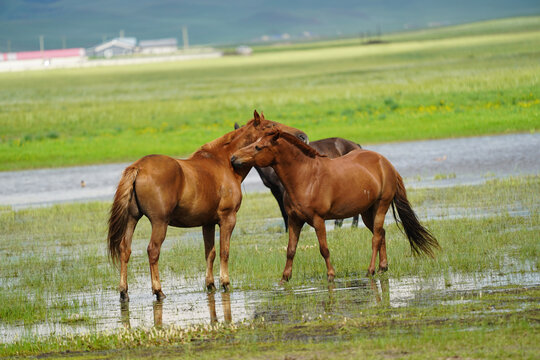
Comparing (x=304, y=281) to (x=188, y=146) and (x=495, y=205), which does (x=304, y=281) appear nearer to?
(x=495, y=205)

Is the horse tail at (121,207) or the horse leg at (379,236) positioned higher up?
the horse tail at (121,207)

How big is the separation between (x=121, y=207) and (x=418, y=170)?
47.5 feet

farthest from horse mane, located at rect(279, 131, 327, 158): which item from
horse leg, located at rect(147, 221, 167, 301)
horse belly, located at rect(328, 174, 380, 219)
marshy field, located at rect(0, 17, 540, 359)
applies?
horse leg, located at rect(147, 221, 167, 301)

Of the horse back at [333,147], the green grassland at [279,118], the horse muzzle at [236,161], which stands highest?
the green grassland at [279,118]

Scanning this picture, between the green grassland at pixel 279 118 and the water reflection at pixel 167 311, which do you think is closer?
the water reflection at pixel 167 311

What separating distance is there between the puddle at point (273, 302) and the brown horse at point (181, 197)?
0.39 m

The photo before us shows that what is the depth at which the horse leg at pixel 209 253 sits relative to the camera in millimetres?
9930

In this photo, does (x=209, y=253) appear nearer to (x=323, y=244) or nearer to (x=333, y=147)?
(x=323, y=244)

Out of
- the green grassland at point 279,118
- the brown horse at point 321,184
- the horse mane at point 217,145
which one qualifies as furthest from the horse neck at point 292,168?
the green grassland at point 279,118

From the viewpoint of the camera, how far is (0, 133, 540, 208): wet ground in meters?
21.2

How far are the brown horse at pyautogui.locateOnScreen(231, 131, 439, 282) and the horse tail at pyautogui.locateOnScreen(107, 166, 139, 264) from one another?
4.00 feet

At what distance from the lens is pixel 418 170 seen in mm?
22703

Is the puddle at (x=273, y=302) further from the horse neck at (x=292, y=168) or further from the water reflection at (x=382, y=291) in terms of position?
the horse neck at (x=292, y=168)

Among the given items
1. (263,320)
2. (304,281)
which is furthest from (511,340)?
(304,281)
